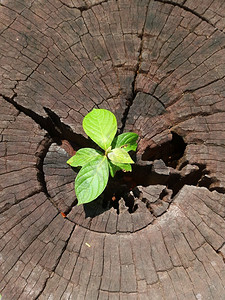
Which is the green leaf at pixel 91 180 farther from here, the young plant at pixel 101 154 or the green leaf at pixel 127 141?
the green leaf at pixel 127 141

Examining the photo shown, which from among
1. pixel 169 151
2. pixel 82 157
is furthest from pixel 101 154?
pixel 169 151

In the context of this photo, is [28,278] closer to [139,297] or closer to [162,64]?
[139,297]

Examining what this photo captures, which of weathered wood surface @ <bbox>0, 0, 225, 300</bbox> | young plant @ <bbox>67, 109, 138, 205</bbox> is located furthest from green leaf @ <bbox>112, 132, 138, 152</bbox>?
weathered wood surface @ <bbox>0, 0, 225, 300</bbox>

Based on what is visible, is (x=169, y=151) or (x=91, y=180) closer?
(x=91, y=180)

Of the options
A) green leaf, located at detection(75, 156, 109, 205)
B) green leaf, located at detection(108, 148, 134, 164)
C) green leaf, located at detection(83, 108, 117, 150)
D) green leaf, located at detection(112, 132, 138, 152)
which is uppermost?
green leaf, located at detection(83, 108, 117, 150)

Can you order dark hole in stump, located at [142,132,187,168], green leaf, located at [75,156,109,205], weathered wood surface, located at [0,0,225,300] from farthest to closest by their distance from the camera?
dark hole in stump, located at [142,132,187,168] < green leaf, located at [75,156,109,205] < weathered wood surface, located at [0,0,225,300]

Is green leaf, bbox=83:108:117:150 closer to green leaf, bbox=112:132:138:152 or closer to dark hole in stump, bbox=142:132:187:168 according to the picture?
green leaf, bbox=112:132:138:152

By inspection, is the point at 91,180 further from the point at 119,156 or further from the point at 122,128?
the point at 122,128

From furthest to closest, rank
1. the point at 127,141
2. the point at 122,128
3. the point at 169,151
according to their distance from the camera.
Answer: the point at 169,151 → the point at 122,128 → the point at 127,141
